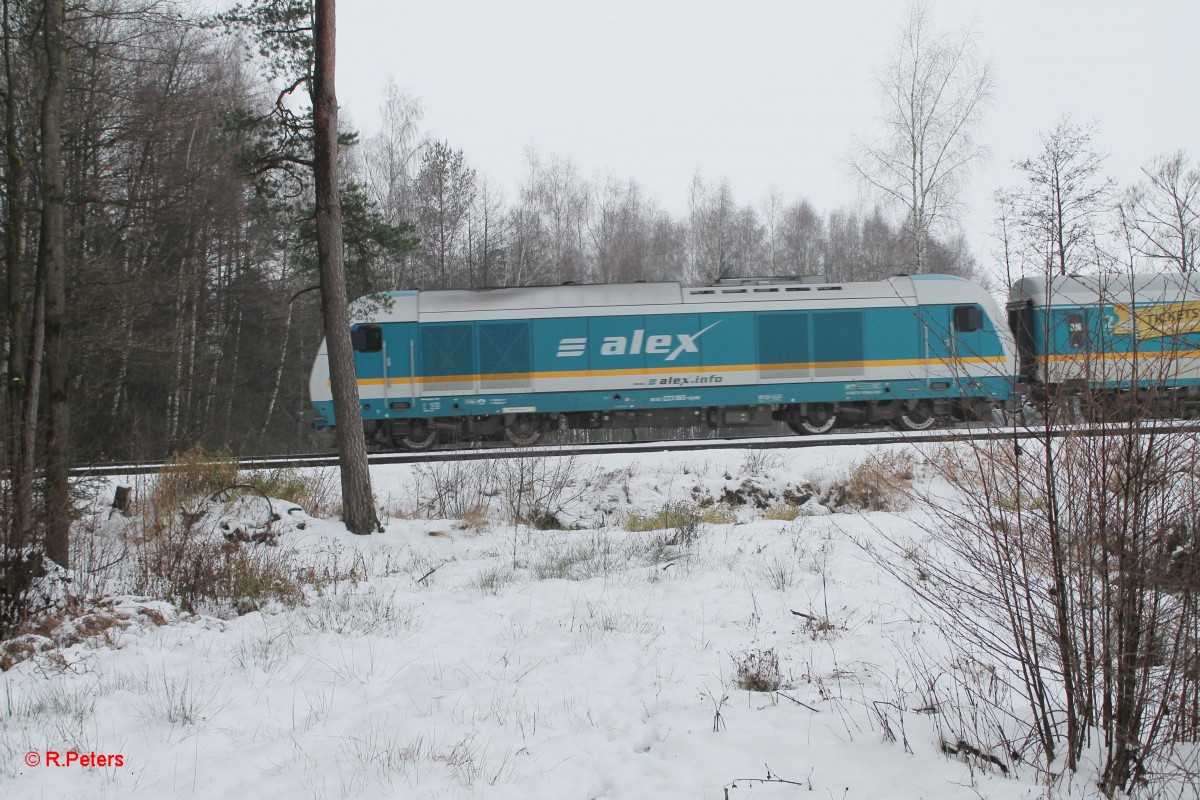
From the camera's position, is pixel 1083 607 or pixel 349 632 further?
pixel 349 632

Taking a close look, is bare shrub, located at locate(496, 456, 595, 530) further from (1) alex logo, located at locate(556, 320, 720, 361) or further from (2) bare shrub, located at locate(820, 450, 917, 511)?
(1) alex logo, located at locate(556, 320, 720, 361)

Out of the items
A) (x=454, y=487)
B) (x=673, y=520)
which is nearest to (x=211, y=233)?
(x=454, y=487)

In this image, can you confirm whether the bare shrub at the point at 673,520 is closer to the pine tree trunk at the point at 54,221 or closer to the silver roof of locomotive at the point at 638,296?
the silver roof of locomotive at the point at 638,296

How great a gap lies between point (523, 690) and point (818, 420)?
12819 mm

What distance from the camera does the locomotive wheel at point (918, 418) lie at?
15602mm

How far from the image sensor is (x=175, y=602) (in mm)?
6180

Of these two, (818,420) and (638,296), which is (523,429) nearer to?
(638,296)

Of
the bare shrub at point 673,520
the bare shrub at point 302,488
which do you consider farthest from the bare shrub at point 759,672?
the bare shrub at point 302,488

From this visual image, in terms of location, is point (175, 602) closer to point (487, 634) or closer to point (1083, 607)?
point (487, 634)

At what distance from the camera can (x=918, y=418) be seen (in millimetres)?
15828

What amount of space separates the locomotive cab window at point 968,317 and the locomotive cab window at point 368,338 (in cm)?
1216

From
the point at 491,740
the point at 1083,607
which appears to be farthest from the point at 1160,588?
the point at 491,740

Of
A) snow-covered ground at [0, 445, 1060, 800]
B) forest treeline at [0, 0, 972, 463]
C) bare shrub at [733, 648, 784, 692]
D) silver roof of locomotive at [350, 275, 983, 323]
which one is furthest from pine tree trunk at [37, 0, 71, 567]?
silver roof of locomotive at [350, 275, 983, 323]

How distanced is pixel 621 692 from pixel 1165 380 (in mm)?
3070
